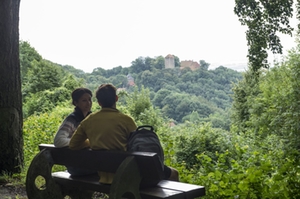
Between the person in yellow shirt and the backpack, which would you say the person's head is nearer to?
the person in yellow shirt

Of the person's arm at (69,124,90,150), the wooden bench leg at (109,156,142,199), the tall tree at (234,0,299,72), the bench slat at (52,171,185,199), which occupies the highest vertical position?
the tall tree at (234,0,299,72)

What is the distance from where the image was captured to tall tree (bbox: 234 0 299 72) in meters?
5.77

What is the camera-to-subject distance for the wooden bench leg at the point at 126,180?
9.47 ft

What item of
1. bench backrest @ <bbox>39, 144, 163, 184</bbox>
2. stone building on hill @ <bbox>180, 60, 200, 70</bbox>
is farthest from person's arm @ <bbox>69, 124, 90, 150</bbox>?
stone building on hill @ <bbox>180, 60, 200, 70</bbox>

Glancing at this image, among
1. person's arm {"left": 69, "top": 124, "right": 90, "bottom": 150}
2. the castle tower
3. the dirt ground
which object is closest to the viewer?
person's arm {"left": 69, "top": 124, "right": 90, "bottom": 150}

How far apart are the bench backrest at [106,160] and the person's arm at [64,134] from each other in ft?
0.21

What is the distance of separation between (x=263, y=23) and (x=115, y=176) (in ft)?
12.9

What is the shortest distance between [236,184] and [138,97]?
1791cm

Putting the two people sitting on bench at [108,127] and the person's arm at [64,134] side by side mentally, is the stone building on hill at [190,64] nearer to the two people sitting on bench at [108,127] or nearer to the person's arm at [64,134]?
the person's arm at [64,134]

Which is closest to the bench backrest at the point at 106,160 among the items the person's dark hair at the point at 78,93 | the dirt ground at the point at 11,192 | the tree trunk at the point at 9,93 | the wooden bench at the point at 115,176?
the wooden bench at the point at 115,176

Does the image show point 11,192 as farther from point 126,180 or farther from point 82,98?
point 126,180

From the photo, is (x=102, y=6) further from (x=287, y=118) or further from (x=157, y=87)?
(x=287, y=118)

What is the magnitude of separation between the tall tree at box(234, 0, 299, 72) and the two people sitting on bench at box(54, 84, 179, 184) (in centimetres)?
322

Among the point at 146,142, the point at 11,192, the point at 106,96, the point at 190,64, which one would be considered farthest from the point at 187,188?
the point at 190,64
